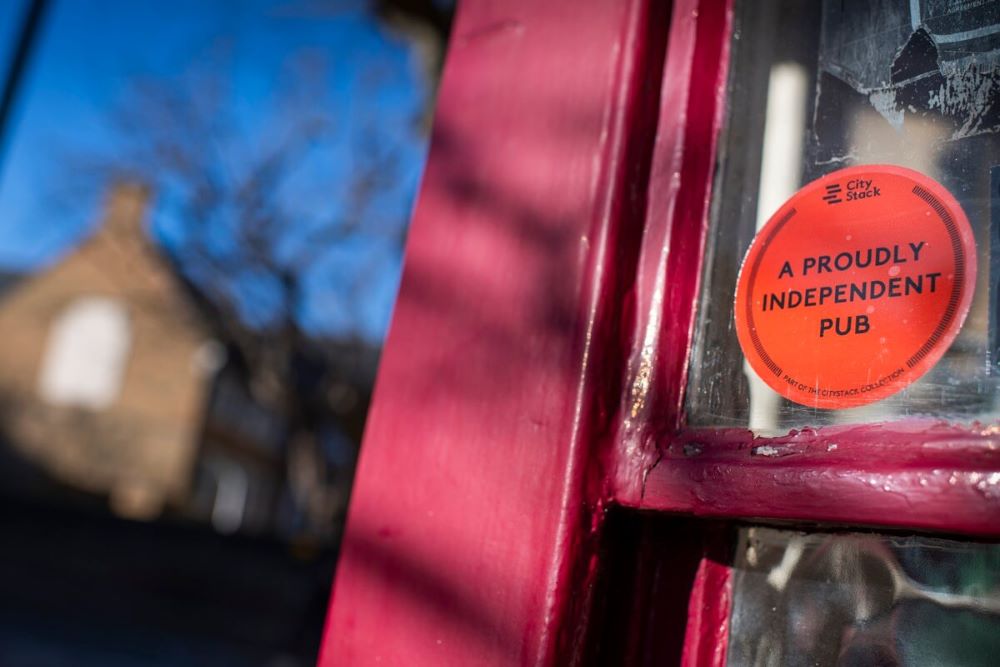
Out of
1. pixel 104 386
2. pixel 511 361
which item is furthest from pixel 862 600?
pixel 104 386

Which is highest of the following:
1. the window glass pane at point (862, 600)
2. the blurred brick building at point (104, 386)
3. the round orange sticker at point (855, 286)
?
the blurred brick building at point (104, 386)

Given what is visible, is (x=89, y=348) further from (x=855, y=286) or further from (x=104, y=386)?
(x=855, y=286)

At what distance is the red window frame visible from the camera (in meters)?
0.85

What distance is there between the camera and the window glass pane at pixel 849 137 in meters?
0.74

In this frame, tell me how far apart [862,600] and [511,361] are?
413 mm

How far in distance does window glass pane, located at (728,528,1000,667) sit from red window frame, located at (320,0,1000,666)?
0.04m

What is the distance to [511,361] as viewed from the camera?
98cm

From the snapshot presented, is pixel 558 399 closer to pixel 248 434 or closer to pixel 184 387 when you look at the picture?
pixel 184 387

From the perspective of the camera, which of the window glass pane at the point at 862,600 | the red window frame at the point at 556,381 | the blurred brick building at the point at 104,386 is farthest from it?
the blurred brick building at the point at 104,386

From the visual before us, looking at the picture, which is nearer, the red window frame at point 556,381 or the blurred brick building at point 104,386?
the red window frame at point 556,381

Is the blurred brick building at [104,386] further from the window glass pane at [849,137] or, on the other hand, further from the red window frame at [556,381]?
the window glass pane at [849,137]

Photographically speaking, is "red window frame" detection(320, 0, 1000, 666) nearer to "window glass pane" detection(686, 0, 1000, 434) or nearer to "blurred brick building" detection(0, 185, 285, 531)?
"window glass pane" detection(686, 0, 1000, 434)

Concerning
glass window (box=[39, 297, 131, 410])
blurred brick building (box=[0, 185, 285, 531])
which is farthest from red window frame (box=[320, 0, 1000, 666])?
glass window (box=[39, 297, 131, 410])

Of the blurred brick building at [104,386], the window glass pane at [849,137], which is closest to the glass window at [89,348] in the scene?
the blurred brick building at [104,386]
